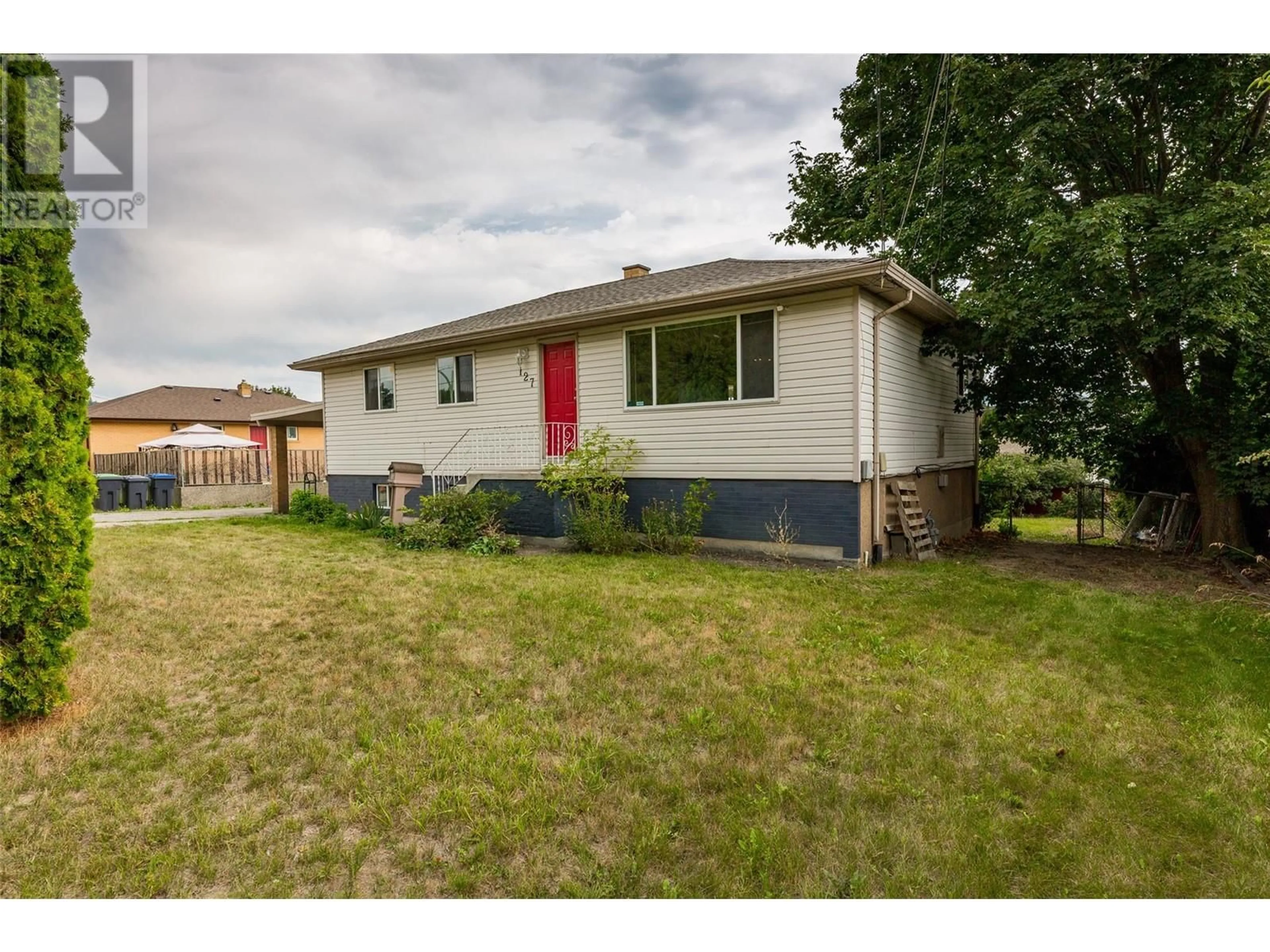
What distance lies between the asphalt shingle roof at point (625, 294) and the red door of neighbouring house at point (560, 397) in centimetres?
69

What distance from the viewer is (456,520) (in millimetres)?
10070

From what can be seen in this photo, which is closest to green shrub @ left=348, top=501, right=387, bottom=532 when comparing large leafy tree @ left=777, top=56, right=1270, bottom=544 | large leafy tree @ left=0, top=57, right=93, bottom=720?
large leafy tree @ left=0, top=57, right=93, bottom=720

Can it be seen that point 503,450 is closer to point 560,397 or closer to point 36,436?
point 560,397

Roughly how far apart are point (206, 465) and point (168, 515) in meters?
4.03

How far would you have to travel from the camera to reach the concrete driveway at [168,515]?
13.4 metres

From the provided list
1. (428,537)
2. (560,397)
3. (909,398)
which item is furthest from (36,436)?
(909,398)

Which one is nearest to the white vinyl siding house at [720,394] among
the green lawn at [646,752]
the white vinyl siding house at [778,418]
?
the white vinyl siding house at [778,418]

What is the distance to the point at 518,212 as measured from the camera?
9.84 metres

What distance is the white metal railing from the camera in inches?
426

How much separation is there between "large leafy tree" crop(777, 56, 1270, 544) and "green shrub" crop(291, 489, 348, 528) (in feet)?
38.8

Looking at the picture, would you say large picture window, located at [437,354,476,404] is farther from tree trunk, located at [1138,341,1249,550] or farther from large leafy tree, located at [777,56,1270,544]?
tree trunk, located at [1138,341,1249,550]

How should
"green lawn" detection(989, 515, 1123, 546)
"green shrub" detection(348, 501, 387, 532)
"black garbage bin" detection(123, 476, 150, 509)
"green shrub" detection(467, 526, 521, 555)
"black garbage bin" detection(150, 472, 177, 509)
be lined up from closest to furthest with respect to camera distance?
"green shrub" detection(467, 526, 521, 555) → "green lawn" detection(989, 515, 1123, 546) → "green shrub" detection(348, 501, 387, 532) → "black garbage bin" detection(123, 476, 150, 509) → "black garbage bin" detection(150, 472, 177, 509)
